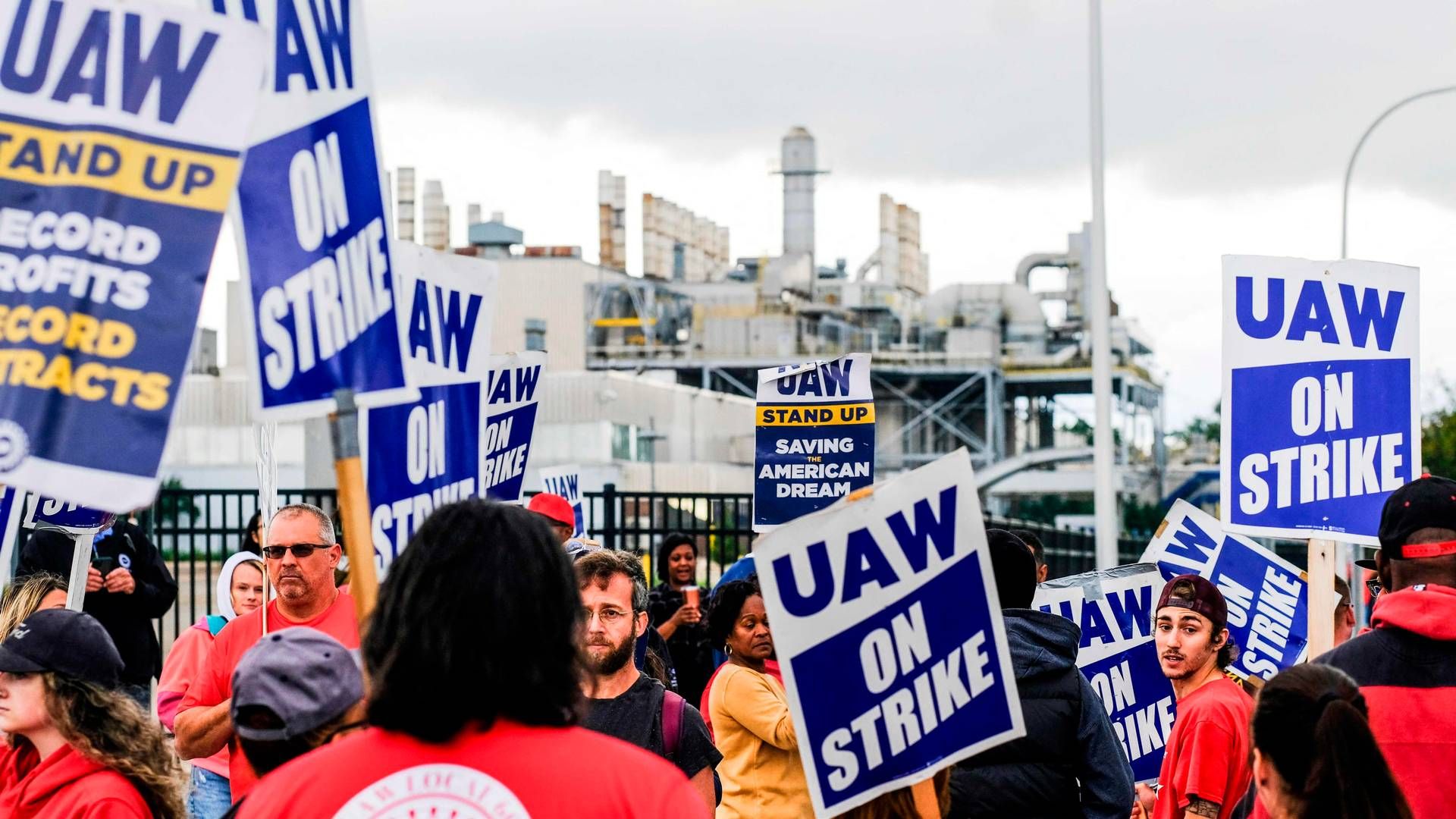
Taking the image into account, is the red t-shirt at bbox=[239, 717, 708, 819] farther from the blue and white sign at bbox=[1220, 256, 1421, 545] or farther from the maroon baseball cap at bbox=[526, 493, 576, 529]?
the maroon baseball cap at bbox=[526, 493, 576, 529]

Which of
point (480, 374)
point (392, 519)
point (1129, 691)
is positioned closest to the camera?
point (392, 519)

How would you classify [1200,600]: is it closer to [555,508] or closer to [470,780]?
[555,508]

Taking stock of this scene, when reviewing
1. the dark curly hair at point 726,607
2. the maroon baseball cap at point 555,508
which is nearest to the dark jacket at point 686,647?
the maroon baseball cap at point 555,508

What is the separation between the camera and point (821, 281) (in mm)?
61531

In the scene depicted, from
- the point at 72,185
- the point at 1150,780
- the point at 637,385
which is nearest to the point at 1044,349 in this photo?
the point at 637,385

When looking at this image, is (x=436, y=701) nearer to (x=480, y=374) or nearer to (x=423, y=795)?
(x=423, y=795)

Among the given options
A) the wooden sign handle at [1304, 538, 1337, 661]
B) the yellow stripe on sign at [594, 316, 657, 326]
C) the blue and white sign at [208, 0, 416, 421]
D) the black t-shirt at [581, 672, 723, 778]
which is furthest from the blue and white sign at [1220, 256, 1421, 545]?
the yellow stripe on sign at [594, 316, 657, 326]

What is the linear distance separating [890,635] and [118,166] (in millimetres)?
1953

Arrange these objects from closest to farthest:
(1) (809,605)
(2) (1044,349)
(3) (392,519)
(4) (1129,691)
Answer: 1. (1) (809,605)
2. (3) (392,519)
3. (4) (1129,691)
4. (2) (1044,349)

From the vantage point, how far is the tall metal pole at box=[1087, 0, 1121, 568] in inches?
664

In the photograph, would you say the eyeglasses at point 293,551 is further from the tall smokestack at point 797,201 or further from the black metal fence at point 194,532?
the tall smokestack at point 797,201

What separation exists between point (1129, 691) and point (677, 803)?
15.8 ft

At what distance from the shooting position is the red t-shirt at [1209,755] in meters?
5.30

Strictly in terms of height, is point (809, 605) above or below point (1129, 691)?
above
